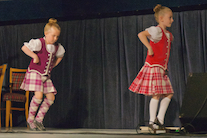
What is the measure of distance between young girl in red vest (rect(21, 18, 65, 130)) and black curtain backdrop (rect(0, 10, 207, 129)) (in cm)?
117

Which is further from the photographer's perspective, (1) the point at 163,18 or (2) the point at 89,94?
(2) the point at 89,94

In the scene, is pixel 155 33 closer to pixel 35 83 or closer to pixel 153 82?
pixel 153 82

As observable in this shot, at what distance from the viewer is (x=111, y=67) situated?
14.1 feet

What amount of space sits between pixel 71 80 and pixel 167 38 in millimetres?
1945

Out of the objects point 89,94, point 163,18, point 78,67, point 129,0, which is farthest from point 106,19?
point 163,18

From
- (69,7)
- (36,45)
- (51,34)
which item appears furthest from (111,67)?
(36,45)

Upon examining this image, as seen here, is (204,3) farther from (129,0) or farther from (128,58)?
(128,58)

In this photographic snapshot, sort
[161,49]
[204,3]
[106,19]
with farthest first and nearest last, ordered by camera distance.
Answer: [106,19]
[204,3]
[161,49]

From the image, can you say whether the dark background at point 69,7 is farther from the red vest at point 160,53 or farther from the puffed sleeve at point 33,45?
the puffed sleeve at point 33,45

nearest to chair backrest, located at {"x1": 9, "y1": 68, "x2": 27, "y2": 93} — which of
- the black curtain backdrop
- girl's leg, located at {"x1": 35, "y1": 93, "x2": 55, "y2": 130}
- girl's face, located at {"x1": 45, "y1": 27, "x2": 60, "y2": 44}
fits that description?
the black curtain backdrop

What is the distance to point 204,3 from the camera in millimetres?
3811

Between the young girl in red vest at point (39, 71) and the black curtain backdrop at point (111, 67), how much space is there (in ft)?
3.83

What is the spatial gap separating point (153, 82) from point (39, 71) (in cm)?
130

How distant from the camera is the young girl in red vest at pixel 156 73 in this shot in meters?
2.90
